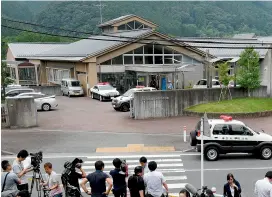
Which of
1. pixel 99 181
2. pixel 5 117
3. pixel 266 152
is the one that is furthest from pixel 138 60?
pixel 99 181

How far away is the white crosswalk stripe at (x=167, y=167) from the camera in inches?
512

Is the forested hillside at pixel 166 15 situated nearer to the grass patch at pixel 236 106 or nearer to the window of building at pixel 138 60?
the window of building at pixel 138 60

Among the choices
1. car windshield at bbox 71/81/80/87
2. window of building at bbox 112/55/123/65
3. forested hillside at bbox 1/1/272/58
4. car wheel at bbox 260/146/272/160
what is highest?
forested hillside at bbox 1/1/272/58

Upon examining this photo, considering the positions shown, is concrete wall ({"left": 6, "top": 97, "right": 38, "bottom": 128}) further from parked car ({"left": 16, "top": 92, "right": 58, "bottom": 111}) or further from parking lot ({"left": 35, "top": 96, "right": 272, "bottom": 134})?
parked car ({"left": 16, "top": 92, "right": 58, "bottom": 111})

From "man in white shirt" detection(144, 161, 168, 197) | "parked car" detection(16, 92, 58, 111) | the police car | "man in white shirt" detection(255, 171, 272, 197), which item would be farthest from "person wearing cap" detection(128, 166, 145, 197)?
"parked car" detection(16, 92, 58, 111)

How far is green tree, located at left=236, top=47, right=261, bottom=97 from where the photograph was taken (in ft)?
93.2

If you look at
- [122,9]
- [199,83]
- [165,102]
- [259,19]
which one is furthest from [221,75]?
[259,19]

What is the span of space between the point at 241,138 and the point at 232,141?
41 centimetres

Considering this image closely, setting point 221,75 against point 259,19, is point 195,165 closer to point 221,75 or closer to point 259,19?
point 221,75

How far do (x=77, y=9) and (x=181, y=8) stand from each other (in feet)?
175

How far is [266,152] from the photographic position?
15.9 metres

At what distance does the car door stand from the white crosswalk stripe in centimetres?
253

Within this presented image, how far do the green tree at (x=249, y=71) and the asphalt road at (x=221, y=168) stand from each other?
43.7 ft

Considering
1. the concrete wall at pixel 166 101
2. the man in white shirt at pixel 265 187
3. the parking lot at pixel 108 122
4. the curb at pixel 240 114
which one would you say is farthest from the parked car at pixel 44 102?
the man in white shirt at pixel 265 187
